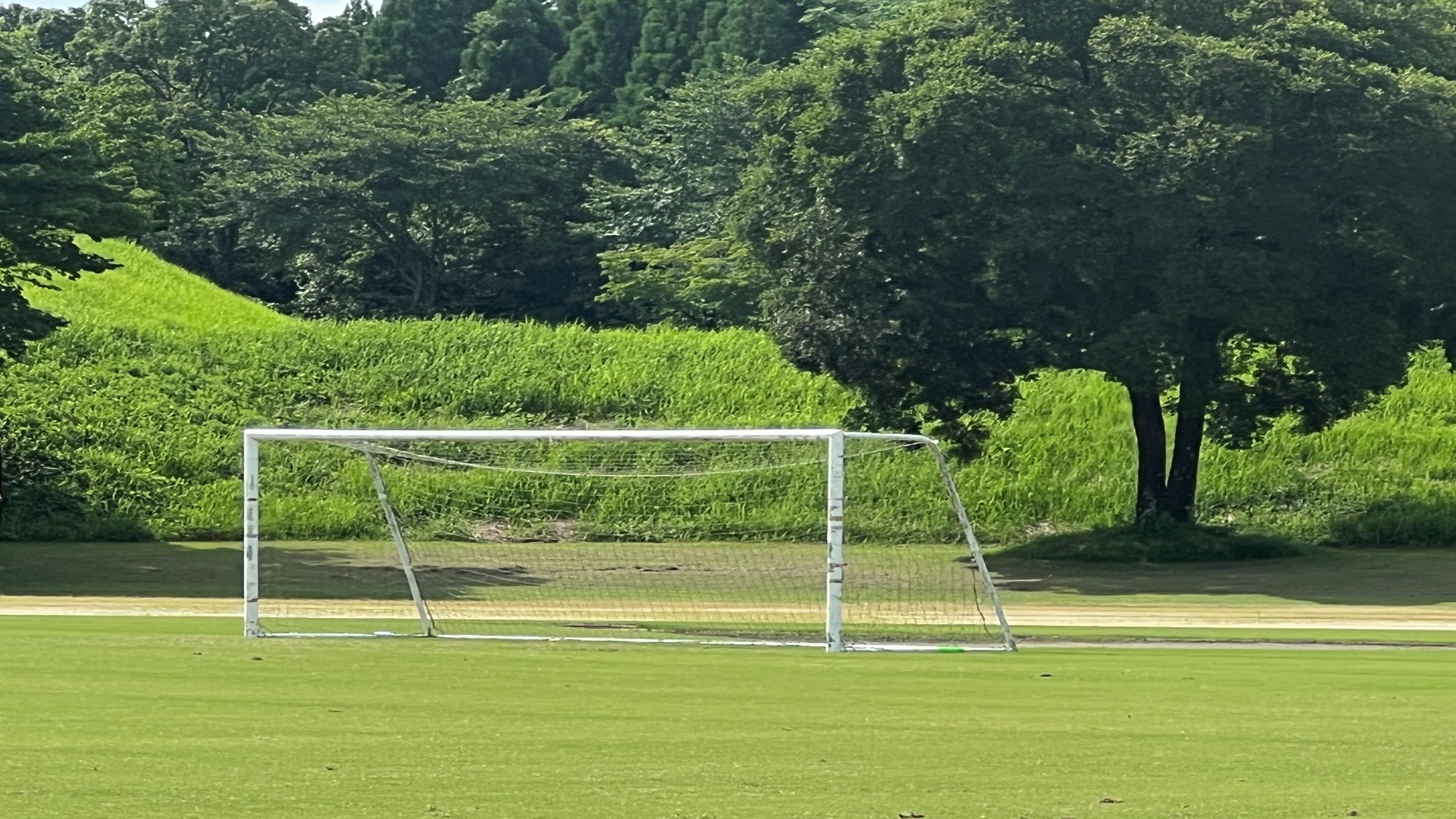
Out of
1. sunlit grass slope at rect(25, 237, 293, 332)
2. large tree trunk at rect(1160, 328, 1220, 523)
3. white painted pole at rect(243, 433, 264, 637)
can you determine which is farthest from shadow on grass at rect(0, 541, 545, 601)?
sunlit grass slope at rect(25, 237, 293, 332)

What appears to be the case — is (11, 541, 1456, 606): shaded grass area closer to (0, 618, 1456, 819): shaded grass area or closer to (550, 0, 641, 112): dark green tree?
(0, 618, 1456, 819): shaded grass area

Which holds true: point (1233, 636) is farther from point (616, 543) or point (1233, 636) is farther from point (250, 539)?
point (616, 543)

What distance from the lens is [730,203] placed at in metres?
29.5

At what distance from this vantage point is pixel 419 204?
5412cm

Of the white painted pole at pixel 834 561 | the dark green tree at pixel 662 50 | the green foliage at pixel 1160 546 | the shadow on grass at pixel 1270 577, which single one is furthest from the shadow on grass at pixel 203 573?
the dark green tree at pixel 662 50

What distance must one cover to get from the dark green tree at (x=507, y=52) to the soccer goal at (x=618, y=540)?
38832 mm

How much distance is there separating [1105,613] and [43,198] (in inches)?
569

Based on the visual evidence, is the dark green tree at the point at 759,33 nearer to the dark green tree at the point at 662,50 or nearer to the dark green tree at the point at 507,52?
the dark green tree at the point at 662,50

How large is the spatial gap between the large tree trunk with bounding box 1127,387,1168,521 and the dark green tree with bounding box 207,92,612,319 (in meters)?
26.2

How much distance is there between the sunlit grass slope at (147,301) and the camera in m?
44.1

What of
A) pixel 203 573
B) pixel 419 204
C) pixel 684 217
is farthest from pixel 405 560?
pixel 419 204

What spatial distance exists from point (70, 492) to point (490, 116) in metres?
23.1

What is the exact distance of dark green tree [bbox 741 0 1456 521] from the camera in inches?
963

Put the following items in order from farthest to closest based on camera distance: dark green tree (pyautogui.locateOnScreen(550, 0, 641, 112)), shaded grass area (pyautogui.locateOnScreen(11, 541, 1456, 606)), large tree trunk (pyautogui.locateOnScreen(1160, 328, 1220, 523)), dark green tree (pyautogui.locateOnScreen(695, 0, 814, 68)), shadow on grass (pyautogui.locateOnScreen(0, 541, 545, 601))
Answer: dark green tree (pyautogui.locateOnScreen(550, 0, 641, 112))
dark green tree (pyautogui.locateOnScreen(695, 0, 814, 68))
large tree trunk (pyautogui.locateOnScreen(1160, 328, 1220, 523))
shaded grass area (pyautogui.locateOnScreen(11, 541, 1456, 606))
shadow on grass (pyautogui.locateOnScreen(0, 541, 545, 601))
